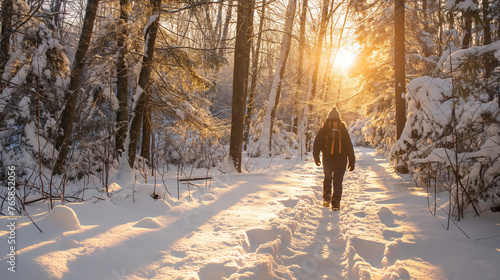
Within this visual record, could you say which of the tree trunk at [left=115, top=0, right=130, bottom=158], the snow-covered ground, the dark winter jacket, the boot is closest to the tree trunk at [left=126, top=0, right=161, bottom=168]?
the tree trunk at [left=115, top=0, right=130, bottom=158]

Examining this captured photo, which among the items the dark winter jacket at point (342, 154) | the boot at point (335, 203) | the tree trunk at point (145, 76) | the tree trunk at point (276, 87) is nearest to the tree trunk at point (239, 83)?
the tree trunk at point (145, 76)

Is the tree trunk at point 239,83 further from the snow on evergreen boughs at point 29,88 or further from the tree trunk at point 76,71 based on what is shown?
the snow on evergreen boughs at point 29,88

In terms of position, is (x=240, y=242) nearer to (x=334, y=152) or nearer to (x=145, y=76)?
(x=334, y=152)

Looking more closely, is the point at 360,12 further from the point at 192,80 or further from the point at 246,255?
the point at 246,255

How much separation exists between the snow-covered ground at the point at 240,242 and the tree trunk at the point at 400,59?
5537mm

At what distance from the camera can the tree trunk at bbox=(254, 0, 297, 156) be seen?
12.1m

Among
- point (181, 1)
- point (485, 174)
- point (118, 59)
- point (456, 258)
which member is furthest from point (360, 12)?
point (456, 258)

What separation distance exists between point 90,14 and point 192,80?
319 cm

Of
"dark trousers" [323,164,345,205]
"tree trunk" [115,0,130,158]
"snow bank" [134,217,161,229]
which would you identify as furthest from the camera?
"tree trunk" [115,0,130,158]

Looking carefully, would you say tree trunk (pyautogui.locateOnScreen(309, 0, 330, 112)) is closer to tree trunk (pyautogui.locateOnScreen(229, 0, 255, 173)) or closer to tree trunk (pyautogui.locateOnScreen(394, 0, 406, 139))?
tree trunk (pyautogui.locateOnScreen(394, 0, 406, 139))

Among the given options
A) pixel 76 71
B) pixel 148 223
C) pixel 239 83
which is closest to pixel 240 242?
pixel 148 223

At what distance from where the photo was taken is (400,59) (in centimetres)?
866

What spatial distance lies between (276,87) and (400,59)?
5393mm

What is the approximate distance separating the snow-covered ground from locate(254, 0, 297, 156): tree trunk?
8.81 m
